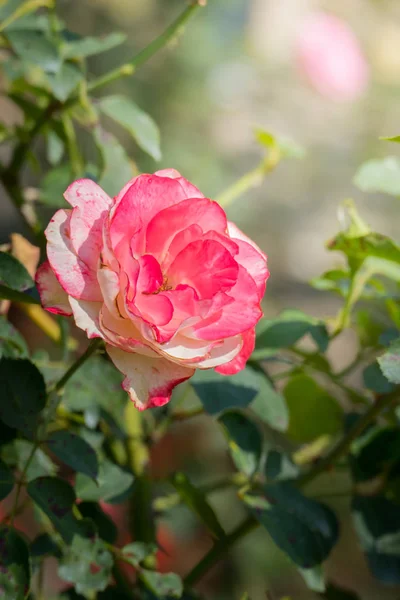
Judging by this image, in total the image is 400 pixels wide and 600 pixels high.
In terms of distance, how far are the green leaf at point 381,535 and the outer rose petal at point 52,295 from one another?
0.29 metres

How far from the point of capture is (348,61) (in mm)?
1627

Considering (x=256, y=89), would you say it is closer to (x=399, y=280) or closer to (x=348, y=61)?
(x=348, y=61)

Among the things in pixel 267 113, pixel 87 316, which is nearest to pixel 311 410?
pixel 87 316

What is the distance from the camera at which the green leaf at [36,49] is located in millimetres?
425

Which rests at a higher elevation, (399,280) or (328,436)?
(399,280)

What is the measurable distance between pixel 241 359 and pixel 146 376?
54mm

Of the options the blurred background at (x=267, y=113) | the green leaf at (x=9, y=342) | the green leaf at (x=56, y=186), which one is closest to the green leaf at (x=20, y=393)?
the green leaf at (x=9, y=342)

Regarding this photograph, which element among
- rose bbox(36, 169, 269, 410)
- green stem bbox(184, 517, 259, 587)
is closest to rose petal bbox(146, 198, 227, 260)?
rose bbox(36, 169, 269, 410)

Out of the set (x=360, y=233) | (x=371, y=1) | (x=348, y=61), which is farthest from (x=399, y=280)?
(x=371, y=1)

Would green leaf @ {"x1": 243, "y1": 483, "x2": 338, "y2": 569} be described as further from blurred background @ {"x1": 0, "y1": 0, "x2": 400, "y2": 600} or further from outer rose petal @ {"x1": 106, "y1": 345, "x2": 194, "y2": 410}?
blurred background @ {"x1": 0, "y1": 0, "x2": 400, "y2": 600}

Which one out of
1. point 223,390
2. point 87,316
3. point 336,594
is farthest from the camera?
point 336,594

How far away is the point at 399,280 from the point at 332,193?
179 cm

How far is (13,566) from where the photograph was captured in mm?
318

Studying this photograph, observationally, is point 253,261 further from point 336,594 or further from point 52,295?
point 336,594
